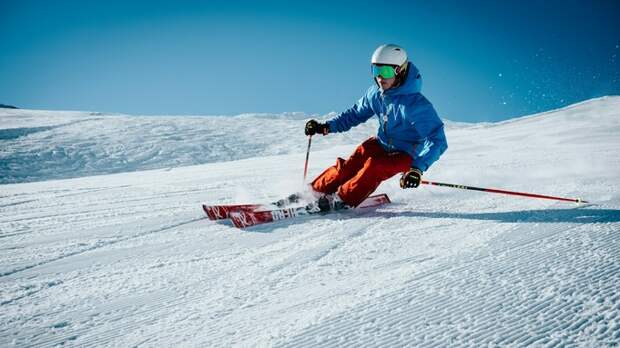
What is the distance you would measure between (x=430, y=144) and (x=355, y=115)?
1397 mm

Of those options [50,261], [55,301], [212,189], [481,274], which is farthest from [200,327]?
[212,189]

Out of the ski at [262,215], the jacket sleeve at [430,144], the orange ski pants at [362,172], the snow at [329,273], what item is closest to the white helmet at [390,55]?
the jacket sleeve at [430,144]

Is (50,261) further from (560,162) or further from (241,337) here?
(560,162)

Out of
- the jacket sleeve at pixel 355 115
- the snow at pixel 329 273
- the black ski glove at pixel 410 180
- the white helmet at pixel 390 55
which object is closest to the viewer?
the snow at pixel 329 273

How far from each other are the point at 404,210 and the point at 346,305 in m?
2.03

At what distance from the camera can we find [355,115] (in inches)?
185

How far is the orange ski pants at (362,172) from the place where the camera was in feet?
11.5

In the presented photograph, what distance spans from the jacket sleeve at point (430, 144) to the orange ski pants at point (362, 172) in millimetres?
228

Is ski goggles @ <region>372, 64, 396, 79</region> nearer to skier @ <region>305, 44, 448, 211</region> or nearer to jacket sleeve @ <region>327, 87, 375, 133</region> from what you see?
skier @ <region>305, 44, 448, 211</region>

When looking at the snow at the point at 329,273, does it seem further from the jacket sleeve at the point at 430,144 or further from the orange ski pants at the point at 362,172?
the jacket sleeve at the point at 430,144

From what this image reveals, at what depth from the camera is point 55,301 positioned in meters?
1.73

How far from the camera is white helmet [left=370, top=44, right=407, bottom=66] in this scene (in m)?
3.63

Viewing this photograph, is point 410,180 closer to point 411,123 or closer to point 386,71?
point 411,123

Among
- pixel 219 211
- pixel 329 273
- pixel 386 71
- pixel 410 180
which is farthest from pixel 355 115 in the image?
pixel 329 273
